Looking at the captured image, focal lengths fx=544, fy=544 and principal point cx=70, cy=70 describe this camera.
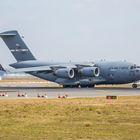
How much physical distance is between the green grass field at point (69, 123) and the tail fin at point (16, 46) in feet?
162

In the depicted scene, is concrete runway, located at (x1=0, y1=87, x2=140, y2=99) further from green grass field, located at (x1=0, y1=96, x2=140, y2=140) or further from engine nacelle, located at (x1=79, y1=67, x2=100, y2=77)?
green grass field, located at (x1=0, y1=96, x2=140, y2=140)

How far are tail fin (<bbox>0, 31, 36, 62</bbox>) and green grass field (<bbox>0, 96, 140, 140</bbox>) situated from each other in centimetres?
4932

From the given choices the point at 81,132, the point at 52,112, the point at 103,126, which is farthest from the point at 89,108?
the point at 81,132

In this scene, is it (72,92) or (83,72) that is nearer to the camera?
(72,92)

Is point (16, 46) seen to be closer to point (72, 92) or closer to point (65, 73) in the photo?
point (65, 73)

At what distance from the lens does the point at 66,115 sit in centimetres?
2734

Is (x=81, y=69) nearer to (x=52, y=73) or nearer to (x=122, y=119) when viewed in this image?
(x=52, y=73)

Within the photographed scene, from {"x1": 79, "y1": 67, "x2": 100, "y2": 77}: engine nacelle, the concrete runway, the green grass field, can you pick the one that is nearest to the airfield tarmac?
the concrete runway

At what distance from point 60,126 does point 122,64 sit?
48.8 metres

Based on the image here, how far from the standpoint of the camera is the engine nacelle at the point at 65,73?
72.3m

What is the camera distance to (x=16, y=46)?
8212 cm

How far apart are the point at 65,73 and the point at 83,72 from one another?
2432 millimetres

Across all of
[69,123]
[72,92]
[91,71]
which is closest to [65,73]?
A: [91,71]

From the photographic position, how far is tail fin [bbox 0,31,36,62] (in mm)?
81062
